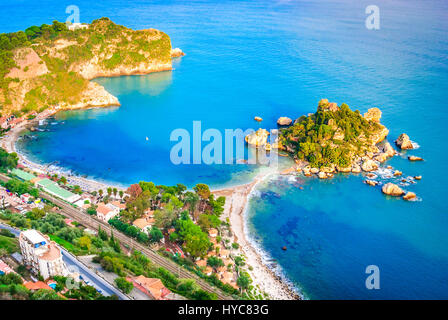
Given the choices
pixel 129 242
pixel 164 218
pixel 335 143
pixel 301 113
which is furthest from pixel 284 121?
pixel 129 242

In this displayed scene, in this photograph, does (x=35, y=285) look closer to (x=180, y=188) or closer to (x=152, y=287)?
(x=152, y=287)

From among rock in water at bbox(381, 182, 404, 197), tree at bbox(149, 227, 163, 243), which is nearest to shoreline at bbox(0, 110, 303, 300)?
tree at bbox(149, 227, 163, 243)

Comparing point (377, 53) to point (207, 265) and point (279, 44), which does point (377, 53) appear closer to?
point (279, 44)

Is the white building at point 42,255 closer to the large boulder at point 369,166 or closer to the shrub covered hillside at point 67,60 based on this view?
the large boulder at point 369,166

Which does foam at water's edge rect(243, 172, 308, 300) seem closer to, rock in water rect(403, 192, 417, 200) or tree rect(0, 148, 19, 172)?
rock in water rect(403, 192, 417, 200)

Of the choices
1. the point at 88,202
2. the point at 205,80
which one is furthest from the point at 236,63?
the point at 88,202

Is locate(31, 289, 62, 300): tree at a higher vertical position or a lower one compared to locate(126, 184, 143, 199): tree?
higher
